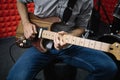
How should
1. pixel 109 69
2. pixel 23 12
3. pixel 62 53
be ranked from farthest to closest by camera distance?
pixel 23 12 → pixel 62 53 → pixel 109 69

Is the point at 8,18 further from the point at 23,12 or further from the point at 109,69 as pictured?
the point at 109,69

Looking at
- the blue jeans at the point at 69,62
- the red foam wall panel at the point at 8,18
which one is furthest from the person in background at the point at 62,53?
the red foam wall panel at the point at 8,18

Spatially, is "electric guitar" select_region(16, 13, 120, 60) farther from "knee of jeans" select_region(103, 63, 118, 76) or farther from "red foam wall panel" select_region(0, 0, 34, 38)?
"red foam wall panel" select_region(0, 0, 34, 38)

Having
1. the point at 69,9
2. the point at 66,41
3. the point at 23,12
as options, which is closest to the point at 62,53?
the point at 66,41

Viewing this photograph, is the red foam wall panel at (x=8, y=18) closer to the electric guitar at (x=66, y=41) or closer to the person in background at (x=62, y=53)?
the person in background at (x=62, y=53)

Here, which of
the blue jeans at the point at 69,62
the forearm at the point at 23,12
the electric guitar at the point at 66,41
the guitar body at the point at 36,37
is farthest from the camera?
the forearm at the point at 23,12

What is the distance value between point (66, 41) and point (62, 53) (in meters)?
0.24

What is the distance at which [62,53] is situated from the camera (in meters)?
1.83

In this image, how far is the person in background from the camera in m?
1.65

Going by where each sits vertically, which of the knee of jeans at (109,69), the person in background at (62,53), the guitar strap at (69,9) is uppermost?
the guitar strap at (69,9)

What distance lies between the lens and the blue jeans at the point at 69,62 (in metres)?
1.65

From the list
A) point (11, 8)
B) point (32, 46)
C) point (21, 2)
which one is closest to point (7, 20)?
point (11, 8)

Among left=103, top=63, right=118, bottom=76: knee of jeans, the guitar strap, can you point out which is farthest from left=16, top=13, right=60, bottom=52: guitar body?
left=103, top=63, right=118, bottom=76: knee of jeans

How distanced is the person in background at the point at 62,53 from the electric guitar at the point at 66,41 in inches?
1.7
